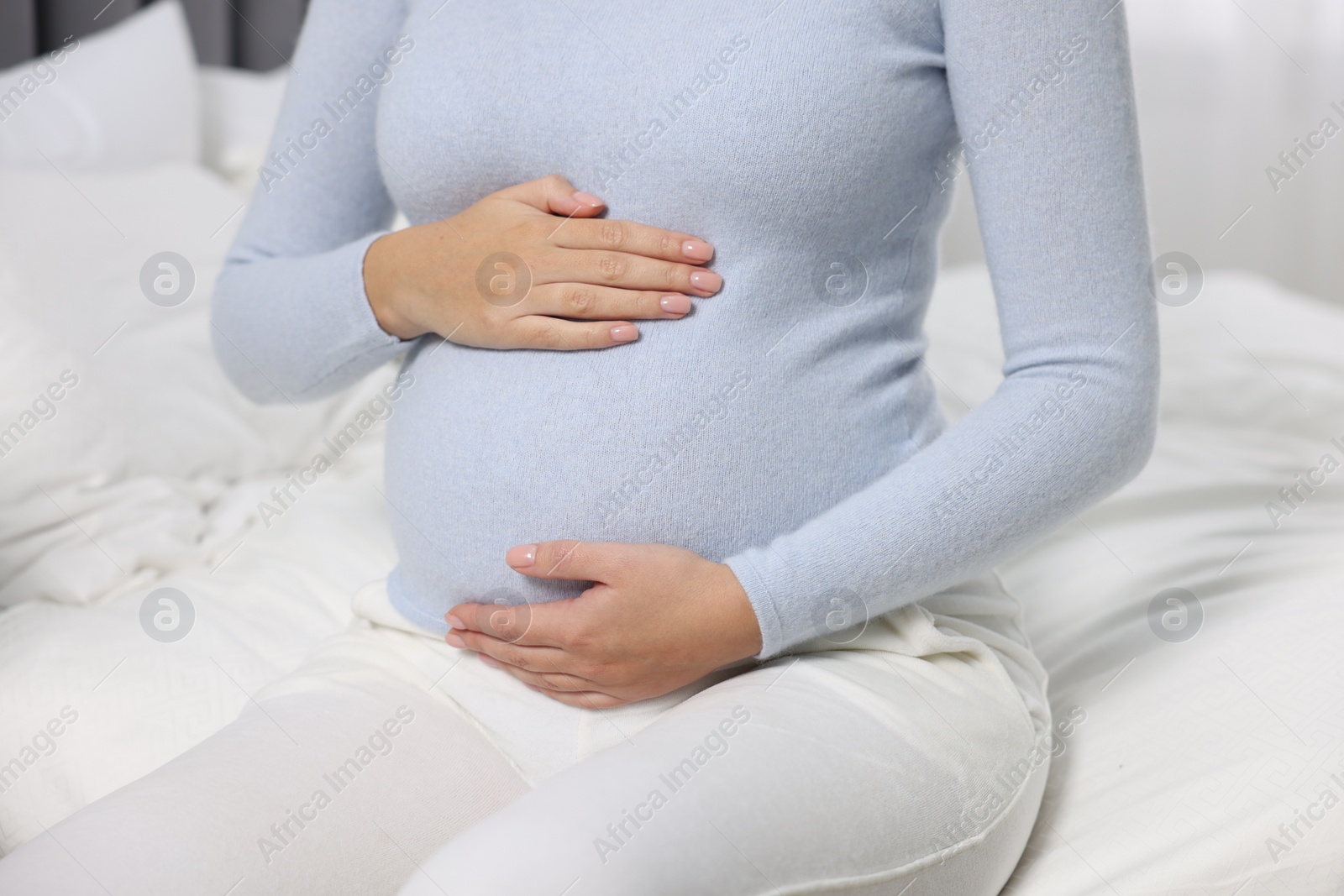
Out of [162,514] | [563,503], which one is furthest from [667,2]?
[162,514]

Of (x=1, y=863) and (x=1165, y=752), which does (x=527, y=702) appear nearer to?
(x=1, y=863)

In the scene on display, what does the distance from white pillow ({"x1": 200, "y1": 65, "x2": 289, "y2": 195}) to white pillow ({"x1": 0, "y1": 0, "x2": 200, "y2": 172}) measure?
55 mm

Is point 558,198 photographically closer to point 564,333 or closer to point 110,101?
point 564,333

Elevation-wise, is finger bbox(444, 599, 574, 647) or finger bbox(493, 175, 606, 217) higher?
finger bbox(493, 175, 606, 217)

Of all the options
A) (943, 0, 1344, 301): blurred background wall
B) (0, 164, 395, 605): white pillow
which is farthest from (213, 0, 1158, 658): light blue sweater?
(943, 0, 1344, 301): blurred background wall

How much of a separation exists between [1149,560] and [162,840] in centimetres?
84

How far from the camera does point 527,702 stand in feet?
2.19

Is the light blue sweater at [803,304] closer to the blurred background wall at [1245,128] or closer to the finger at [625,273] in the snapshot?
the finger at [625,273]

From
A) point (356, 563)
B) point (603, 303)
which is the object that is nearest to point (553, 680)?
point (603, 303)

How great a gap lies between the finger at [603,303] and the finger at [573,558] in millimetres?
141

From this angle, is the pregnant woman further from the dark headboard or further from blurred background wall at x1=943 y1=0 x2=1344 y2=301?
blurred background wall at x1=943 y1=0 x2=1344 y2=301

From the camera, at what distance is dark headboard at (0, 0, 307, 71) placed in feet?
4.91

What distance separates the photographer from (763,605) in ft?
1.97

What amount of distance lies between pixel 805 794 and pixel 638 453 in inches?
8.6
